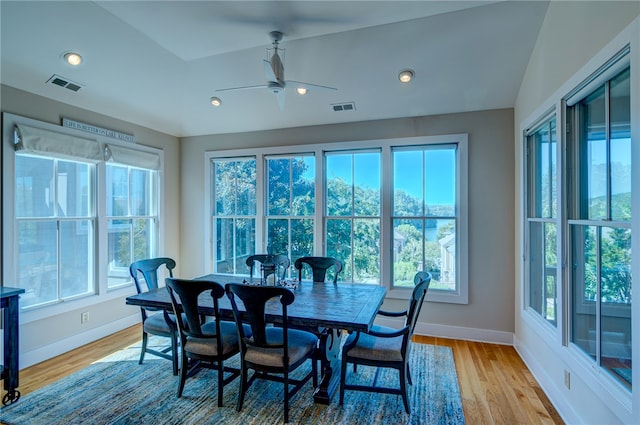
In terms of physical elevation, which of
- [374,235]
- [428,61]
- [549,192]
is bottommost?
[374,235]

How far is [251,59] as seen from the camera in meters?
3.42

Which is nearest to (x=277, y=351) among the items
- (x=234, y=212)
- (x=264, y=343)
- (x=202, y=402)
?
(x=264, y=343)

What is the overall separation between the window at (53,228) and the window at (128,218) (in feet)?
0.81

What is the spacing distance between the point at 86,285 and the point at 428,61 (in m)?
4.58

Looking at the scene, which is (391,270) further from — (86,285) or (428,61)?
(86,285)

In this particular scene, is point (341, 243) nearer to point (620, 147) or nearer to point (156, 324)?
point (156, 324)

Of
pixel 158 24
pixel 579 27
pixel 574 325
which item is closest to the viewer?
pixel 579 27

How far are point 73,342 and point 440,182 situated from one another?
4618 millimetres

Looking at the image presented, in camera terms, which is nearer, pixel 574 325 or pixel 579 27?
pixel 579 27

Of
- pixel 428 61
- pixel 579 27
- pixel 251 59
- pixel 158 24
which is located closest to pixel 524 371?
pixel 579 27

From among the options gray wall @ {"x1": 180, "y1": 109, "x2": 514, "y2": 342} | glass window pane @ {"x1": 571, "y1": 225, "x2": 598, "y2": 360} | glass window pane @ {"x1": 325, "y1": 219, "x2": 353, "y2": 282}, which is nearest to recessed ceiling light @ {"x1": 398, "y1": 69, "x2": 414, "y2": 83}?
gray wall @ {"x1": 180, "y1": 109, "x2": 514, "y2": 342}

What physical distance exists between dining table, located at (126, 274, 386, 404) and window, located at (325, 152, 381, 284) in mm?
1135

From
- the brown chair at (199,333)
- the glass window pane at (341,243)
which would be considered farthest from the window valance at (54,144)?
the glass window pane at (341,243)

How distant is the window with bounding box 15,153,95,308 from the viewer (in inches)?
124
